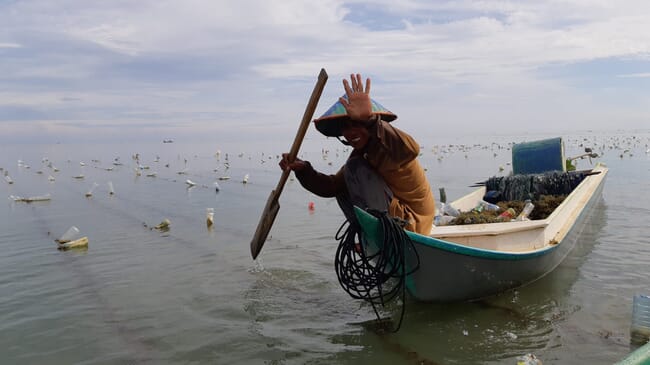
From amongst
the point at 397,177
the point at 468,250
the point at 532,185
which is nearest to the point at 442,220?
the point at 468,250

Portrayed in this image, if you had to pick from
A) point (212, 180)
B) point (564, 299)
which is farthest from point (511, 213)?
point (212, 180)

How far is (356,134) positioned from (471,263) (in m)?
1.89

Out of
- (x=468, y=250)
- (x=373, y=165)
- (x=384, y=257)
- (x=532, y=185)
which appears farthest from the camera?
(x=532, y=185)

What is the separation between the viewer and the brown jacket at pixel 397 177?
4.48m

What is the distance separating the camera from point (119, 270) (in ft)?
26.4

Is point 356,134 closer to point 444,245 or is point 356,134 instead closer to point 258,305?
point 444,245

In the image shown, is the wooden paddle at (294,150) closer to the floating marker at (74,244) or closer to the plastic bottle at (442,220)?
the plastic bottle at (442,220)

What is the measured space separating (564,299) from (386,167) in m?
3.31

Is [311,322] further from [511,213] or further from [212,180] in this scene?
[212,180]

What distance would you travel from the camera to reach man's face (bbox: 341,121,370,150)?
4629 mm

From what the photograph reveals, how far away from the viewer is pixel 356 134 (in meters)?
4.71

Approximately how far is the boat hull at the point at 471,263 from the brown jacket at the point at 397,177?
359mm

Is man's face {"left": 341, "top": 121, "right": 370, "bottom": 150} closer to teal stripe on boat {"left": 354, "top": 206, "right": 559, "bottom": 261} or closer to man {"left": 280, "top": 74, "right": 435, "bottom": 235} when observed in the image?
man {"left": 280, "top": 74, "right": 435, "bottom": 235}

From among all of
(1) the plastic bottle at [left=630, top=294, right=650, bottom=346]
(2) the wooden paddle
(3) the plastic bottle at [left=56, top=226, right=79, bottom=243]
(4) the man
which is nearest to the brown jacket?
(4) the man
